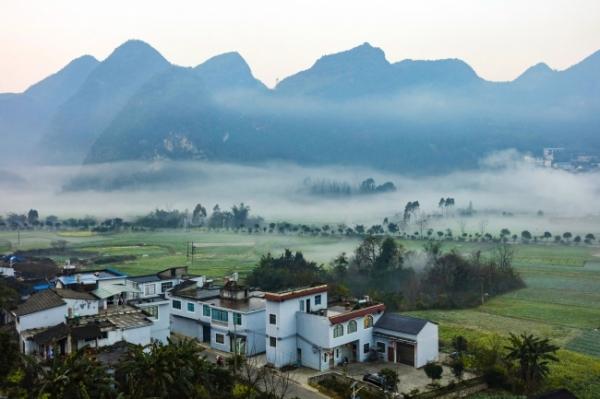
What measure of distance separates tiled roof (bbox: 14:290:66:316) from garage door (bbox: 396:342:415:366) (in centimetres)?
1417

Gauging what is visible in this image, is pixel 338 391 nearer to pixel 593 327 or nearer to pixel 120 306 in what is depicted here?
pixel 120 306

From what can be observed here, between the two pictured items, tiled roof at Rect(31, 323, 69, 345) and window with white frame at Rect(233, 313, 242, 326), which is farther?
window with white frame at Rect(233, 313, 242, 326)

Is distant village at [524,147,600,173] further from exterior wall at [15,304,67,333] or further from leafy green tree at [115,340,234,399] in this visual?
leafy green tree at [115,340,234,399]

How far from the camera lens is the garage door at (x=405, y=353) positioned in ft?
82.9

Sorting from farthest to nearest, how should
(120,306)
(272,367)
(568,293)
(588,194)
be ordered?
1. (588,194)
2. (568,293)
3. (120,306)
4. (272,367)

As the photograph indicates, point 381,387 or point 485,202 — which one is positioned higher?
point 485,202

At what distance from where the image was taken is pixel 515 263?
58.5 meters

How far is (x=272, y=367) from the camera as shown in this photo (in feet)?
80.8

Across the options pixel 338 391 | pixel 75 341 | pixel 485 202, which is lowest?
pixel 338 391

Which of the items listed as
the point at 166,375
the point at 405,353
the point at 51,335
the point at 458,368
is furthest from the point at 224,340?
the point at 458,368

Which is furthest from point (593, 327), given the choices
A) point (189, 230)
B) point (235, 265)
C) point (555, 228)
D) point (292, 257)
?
point (189, 230)

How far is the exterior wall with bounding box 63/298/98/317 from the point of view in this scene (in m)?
25.0

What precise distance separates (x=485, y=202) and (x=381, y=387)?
459 feet

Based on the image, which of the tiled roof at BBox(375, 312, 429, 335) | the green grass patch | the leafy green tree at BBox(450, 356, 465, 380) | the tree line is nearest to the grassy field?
the green grass patch
